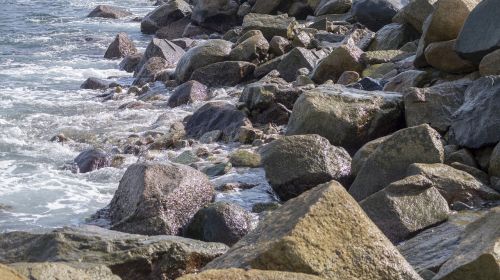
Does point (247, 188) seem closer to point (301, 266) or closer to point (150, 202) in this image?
point (150, 202)

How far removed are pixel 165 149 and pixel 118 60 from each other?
9.41 meters

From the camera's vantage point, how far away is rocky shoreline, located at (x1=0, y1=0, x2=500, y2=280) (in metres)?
4.42

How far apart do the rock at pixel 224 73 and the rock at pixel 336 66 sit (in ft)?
7.06

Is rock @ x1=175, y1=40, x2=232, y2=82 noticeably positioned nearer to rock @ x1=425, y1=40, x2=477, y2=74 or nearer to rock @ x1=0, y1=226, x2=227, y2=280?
rock @ x1=425, y1=40, x2=477, y2=74

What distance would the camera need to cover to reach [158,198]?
7582 millimetres

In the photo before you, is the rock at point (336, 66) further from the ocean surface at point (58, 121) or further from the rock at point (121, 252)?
the rock at point (121, 252)

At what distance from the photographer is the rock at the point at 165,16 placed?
78.8ft

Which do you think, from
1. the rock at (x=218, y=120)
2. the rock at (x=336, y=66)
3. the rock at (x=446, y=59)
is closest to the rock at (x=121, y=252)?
the rock at (x=446, y=59)

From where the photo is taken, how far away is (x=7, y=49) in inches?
858

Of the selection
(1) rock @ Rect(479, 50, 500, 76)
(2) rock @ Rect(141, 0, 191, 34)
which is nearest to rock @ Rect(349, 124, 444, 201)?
(1) rock @ Rect(479, 50, 500, 76)

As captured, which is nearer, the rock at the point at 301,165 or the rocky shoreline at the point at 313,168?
the rocky shoreline at the point at 313,168

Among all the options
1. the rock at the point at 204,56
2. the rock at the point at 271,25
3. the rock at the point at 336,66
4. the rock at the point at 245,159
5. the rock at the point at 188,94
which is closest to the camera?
the rock at the point at 245,159

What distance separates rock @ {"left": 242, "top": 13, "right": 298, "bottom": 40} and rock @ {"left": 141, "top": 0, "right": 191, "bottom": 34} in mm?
7369

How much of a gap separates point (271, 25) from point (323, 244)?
1267cm
